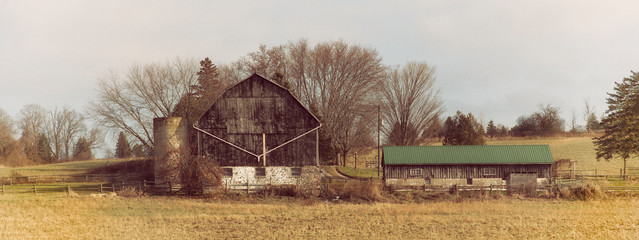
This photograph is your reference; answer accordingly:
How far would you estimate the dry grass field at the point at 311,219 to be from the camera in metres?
19.5

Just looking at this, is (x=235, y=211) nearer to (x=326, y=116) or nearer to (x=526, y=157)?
(x=526, y=157)

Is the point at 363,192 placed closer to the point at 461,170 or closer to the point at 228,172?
the point at 461,170

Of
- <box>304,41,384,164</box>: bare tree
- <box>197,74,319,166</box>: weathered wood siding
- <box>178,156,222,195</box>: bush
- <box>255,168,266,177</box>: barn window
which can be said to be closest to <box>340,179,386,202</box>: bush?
<box>197,74,319,166</box>: weathered wood siding

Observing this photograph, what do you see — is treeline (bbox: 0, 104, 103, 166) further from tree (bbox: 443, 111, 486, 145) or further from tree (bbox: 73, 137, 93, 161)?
tree (bbox: 443, 111, 486, 145)

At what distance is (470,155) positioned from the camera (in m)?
33.4

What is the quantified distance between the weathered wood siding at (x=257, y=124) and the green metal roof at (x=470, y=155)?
6.56 meters

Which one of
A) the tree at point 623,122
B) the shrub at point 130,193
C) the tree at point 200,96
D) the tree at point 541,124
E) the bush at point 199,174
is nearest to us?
the bush at point 199,174

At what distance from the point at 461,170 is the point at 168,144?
72.0ft

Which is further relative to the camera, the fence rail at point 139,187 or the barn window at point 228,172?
the barn window at point 228,172

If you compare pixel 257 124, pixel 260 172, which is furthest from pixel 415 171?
pixel 257 124

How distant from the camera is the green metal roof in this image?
32719mm

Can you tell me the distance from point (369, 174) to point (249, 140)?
15.2m

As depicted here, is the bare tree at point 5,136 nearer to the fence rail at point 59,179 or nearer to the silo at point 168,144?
the fence rail at point 59,179

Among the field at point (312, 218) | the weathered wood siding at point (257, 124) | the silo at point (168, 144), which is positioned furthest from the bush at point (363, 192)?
the silo at point (168, 144)
